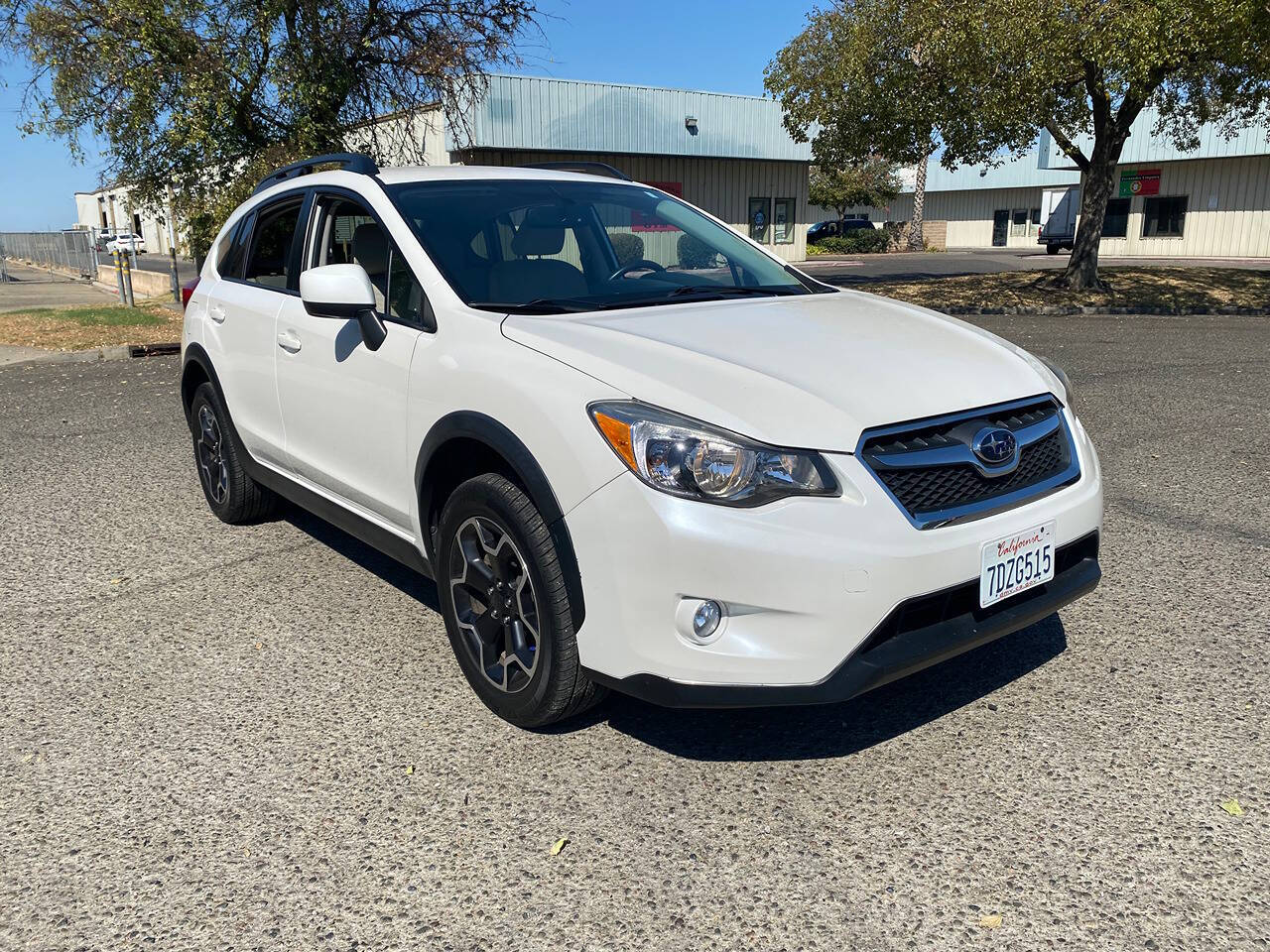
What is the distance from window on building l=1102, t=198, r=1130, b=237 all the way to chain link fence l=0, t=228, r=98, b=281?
39917mm

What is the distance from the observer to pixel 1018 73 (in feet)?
52.6

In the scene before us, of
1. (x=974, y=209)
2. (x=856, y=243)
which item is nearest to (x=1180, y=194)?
(x=856, y=243)

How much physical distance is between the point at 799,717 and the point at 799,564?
98 cm

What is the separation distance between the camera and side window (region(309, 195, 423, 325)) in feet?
12.0

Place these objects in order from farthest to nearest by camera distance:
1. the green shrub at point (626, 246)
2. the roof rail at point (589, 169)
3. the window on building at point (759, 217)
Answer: the window on building at point (759, 217) → the roof rail at point (589, 169) → the green shrub at point (626, 246)

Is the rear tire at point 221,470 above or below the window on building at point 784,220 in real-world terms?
below

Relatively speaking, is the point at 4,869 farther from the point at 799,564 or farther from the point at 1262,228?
the point at 1262,228

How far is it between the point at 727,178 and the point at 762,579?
33502 millimetres

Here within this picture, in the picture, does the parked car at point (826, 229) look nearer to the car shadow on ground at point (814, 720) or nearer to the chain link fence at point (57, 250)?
the chain link fence at point (57, 250)

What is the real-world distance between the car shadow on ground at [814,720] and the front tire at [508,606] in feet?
0.87

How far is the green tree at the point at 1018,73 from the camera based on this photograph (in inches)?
588

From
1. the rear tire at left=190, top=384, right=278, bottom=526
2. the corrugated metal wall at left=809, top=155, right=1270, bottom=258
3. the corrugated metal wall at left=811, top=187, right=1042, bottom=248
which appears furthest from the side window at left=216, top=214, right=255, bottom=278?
the corrugated metal wall at left=811, top=187, right=1042, bottom=248

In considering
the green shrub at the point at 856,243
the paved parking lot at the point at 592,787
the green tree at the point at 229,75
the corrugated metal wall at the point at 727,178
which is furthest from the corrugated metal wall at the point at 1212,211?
the paved parking lot at the point at 592,787

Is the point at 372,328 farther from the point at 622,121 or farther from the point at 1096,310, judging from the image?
the point at 622,121
